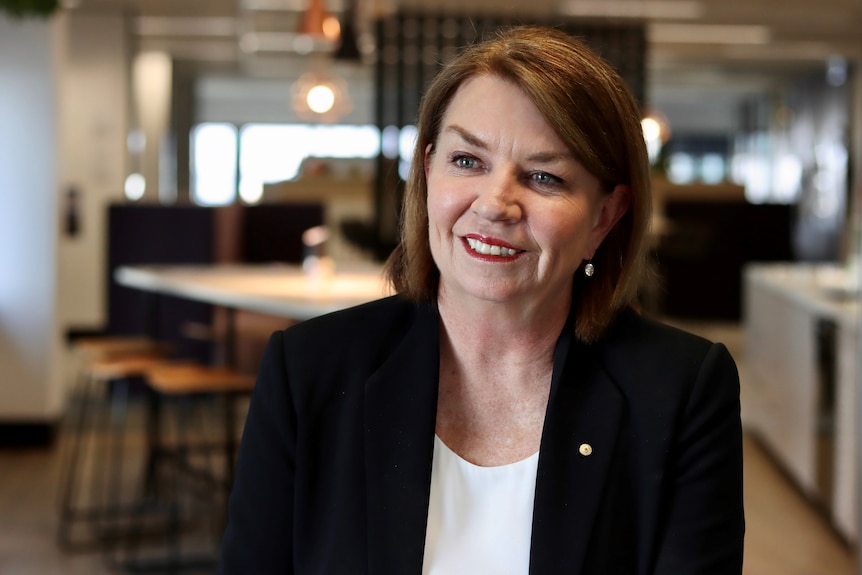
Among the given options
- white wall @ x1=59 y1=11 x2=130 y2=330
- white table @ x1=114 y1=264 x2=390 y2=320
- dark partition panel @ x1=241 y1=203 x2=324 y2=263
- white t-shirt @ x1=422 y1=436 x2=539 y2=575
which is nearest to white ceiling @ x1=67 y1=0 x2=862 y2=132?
white wall @ x1=59 y1=11 x2=130 y2=330

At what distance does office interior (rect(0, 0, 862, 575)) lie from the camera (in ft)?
16.9

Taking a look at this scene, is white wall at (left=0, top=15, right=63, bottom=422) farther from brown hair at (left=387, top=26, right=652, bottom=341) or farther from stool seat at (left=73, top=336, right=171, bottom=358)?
brown hair at (left=387, top=26, right=652, bottom=341)

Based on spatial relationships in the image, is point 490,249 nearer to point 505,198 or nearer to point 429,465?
point 505,198

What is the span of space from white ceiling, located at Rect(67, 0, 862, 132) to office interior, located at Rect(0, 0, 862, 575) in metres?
0.06

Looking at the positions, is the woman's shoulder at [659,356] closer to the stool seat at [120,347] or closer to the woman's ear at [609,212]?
the woman's ear at [609,212]

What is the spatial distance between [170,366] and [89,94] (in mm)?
7177

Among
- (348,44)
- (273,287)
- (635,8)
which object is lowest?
(273,287)

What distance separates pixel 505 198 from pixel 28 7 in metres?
4.07

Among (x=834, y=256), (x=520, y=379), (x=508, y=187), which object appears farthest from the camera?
(x=834, y=256)

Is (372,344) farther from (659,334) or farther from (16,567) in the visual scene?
(16,567)

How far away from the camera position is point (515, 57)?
139 centimetres

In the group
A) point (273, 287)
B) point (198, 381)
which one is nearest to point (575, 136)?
point (198, 381)

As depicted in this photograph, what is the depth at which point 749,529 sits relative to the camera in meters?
4.83

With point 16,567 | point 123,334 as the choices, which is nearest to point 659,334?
point 16,567
